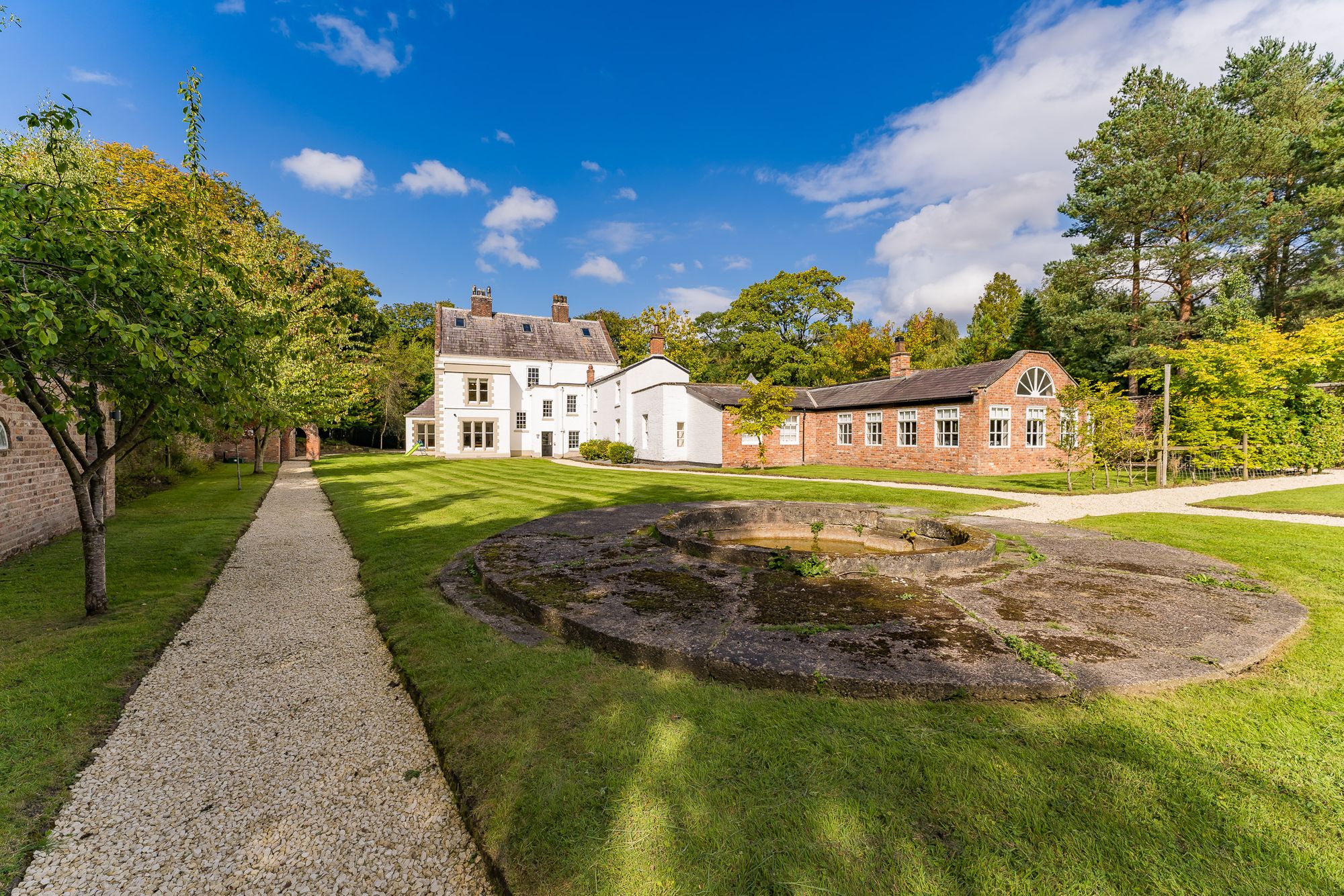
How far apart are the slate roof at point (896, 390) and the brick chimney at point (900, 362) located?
37cm

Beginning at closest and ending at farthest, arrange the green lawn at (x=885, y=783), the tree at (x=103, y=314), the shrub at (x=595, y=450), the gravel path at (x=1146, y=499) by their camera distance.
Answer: the green lawn at (x=885, y=783) → the tree at (x=103, y=314) → the gravel path at (x=1146, y=499) → the shrub at (x=595, y=450)

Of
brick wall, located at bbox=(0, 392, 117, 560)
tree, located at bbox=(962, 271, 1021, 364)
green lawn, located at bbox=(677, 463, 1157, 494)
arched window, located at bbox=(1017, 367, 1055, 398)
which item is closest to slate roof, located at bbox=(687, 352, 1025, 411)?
arched window, located at bbox=(1017, 367, 1055, 398)

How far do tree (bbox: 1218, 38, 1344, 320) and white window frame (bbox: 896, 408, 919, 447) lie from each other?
16750mm

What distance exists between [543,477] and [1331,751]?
19.5 m

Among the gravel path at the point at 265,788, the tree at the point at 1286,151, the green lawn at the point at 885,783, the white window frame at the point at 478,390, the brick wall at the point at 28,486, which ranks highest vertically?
the tree at the point at 1286,151

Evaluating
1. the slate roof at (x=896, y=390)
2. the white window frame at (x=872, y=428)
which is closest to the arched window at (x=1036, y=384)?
the slate roof at (x=896, y=390)

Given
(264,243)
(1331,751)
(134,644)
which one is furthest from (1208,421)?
(264,243)

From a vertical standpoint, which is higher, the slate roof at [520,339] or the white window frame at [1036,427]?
the slate roof at [520,339]

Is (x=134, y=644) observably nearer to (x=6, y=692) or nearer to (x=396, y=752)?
(x=6, y=692)

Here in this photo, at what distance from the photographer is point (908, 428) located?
23.6m

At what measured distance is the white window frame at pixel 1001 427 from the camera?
21.2 meters

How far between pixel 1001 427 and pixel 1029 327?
51.7ft

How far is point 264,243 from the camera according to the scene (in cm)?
2191

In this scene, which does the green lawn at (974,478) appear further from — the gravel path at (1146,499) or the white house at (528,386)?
the white house at (528,386)
